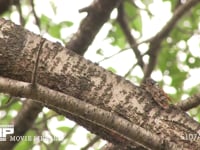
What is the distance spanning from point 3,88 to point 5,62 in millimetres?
203

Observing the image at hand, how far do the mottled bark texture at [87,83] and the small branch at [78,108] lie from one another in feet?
0.48

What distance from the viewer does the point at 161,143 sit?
102 cm

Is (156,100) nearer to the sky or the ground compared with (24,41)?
nearer to the ground

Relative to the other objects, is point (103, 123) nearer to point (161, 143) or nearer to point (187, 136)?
point (161, 143)

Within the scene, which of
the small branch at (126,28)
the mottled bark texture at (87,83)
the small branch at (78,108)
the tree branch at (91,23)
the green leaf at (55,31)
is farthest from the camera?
the green leaf at (55,31)

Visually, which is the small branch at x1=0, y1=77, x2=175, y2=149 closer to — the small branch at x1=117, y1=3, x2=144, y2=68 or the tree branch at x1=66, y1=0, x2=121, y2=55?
the tree branch at x1=66, y1=0, x2=121, y2=55

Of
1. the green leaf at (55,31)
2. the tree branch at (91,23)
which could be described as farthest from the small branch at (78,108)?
the green leaf at (55,31)

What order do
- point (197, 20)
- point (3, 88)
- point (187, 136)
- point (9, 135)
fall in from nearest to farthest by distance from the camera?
point (3, 88) → point (187, 136) → point (9, 135) → point (197, 20)

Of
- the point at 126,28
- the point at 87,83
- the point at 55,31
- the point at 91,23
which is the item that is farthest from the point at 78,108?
the point at 55,31

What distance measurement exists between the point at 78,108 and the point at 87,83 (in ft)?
0.70

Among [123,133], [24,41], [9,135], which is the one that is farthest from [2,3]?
[123,133]

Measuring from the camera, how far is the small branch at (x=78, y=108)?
38.3 inches

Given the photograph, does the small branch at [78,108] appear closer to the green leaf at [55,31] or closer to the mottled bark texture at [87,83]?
the mottled bark texture at [87,83]

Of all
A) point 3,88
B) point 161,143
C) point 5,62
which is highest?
point 5,62
